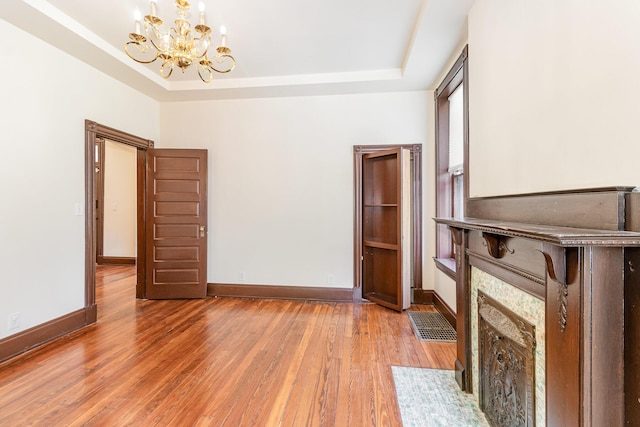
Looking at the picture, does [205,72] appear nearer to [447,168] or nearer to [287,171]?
[287,171]

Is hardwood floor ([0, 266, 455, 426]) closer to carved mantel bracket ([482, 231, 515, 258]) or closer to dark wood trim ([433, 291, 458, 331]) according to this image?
dark wood trim ([433, 291, 458, 331])

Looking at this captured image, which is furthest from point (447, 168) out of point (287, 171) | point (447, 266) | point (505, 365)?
point (505, 365)

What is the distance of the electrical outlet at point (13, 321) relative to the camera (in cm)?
249

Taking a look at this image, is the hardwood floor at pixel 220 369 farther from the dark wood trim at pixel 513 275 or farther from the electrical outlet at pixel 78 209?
the electrical outlet at pixel 78 209

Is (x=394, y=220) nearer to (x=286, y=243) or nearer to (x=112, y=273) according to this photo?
(x=286, y=243)

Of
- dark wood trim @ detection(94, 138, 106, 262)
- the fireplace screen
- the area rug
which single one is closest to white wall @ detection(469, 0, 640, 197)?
the fireplace screen

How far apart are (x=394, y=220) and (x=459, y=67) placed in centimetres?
185

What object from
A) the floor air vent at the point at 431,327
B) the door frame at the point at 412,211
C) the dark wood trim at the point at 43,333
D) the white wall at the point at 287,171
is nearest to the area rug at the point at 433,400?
the floor air vent at the point at 431,327

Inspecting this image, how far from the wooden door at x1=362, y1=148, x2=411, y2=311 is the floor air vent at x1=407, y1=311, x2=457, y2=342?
8.6 inches

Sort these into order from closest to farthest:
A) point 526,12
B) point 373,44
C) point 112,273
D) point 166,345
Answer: point 526,12 → point 166,345 → point 373,44 → point 112,273

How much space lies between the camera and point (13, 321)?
252 centimetres

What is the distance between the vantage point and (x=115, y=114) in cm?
358

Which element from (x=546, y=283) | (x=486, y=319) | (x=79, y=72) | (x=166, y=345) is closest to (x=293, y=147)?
(x=79, y=72)

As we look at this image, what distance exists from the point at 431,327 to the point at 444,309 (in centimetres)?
39
